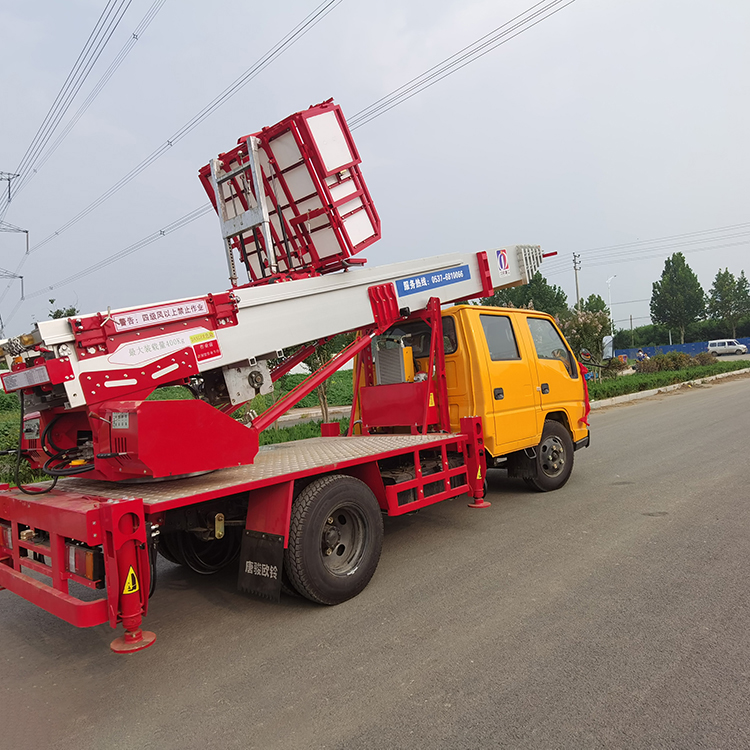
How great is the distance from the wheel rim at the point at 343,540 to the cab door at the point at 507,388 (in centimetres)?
211

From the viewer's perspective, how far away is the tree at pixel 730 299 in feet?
213

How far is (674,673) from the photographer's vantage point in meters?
3.04

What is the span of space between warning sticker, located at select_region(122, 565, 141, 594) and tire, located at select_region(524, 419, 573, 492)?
16.4 ft

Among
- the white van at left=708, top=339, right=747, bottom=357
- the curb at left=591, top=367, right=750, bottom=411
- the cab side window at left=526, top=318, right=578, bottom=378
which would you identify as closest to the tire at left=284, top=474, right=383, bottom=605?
the cab side window at left=526, top=318, right=578, bottom=378

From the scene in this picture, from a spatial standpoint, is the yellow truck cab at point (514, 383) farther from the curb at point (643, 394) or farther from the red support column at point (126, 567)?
the curb at point (643, 394)

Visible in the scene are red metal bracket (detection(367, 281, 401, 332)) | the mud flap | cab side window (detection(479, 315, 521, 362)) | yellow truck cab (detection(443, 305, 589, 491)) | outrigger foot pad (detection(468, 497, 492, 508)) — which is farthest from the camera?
cab side window (detection(479, 315, 521, 362))

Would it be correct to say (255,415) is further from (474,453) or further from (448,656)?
(448,656)

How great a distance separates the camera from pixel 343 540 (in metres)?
4.57

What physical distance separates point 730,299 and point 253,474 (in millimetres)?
73160

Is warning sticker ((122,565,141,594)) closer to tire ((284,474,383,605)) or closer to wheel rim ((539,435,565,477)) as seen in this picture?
tire ((284,474,383,605))

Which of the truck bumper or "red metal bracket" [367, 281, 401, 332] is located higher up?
"red metal bracket" [367, 281, 401, 332]

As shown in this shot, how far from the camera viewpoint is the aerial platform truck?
3.65 m

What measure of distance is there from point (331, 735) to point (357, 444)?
3.00 metres

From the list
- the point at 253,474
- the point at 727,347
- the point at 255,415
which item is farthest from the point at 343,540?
the point at 727,347
